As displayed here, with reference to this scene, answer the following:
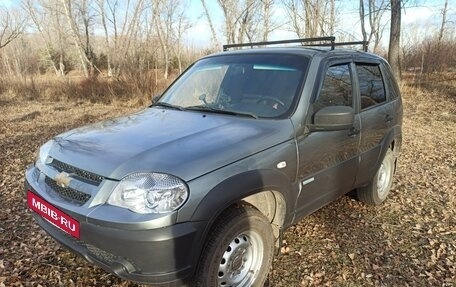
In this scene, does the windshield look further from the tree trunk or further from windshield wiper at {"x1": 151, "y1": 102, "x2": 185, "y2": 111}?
the tree trunk

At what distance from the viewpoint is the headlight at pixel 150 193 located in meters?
2.15

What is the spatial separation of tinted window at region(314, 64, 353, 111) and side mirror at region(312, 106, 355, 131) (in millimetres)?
166

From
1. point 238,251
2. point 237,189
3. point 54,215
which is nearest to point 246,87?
point 237,189

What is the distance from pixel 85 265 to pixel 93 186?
1.36 m

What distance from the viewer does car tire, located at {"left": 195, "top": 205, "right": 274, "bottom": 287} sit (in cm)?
239

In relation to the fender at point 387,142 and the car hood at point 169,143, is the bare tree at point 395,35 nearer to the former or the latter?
the fender at point 387,142

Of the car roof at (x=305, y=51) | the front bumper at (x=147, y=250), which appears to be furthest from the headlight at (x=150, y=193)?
the car roof at (x=305, y=51)

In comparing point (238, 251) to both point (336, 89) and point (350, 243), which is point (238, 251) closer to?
point (350, 243)

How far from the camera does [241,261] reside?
8.89ft

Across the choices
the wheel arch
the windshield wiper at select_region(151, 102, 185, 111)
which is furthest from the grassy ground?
the windshield wiper at select_region(151, 102, 185, 111)

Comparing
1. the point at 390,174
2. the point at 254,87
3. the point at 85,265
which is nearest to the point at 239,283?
the point at 85,265

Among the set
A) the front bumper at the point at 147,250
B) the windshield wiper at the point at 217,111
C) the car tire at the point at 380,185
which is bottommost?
the car tire at the point at 380,185

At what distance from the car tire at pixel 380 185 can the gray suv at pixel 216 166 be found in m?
0.39

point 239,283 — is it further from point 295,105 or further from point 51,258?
point 51,258
